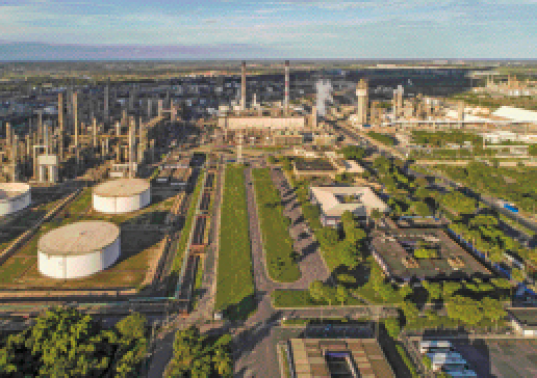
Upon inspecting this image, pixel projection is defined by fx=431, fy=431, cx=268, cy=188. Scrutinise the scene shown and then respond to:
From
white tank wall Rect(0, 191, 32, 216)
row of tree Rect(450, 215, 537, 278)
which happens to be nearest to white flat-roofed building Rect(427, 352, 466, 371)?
row of tree Rect(450, 215, 537, 278)

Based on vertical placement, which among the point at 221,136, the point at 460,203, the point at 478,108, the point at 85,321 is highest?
the point at 478,108

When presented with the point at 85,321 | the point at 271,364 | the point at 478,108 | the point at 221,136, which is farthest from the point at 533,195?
the point at 478,108

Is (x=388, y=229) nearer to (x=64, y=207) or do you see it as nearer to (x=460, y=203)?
(x=460, y=203)

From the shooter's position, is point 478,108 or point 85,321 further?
point 478,108

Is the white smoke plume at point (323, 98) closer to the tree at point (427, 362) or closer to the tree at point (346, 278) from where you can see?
the tree at point (346, 278)

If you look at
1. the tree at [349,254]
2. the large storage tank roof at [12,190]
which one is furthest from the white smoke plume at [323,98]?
the tree at [349,254]

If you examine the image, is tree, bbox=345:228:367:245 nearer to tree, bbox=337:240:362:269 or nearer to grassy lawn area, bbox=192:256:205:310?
tree, bbox=337:240:362:269
